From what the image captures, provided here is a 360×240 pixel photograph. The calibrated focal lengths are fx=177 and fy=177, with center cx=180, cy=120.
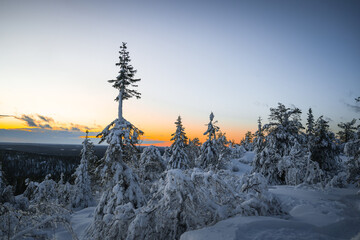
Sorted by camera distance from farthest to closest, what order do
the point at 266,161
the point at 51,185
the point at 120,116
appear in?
the point at 51,185 < the point at 266,161 < the point at 120,116

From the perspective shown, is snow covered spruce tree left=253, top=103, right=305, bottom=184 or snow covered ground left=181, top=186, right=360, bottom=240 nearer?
snow covered ground left=181, top=186, right=360, bottom=240

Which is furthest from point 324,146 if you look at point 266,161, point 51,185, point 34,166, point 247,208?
point 34,166

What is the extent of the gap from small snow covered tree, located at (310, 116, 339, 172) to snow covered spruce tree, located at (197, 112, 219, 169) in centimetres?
1090

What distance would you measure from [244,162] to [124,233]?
3615cm

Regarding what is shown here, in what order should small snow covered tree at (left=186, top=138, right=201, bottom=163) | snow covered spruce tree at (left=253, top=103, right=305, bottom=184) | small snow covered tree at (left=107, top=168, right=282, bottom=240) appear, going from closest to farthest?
small snow covered tree at (left=107, top=168, right=282, bottom=240)
snow covered spruce tree at (left=253, top=103, right=305, bottom=184)
small snow covered tree at (left=186, top=138, right=201, bottom=163)

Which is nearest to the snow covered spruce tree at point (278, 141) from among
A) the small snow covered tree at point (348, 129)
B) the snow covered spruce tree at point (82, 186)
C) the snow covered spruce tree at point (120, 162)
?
the small snow covered tree at point (348, 129)

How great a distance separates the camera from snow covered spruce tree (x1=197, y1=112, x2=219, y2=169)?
926 inches

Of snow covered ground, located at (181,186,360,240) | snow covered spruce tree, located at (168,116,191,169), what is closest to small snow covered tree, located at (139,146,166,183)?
snow covered spruce tree, located at (168,116,191,169)

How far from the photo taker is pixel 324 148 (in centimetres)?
2012

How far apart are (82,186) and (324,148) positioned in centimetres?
3376

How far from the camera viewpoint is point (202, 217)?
4582 mm

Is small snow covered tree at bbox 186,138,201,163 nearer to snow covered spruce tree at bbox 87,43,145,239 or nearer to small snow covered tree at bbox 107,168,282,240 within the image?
snow covered spruce tree at bbox 87,43,145,239

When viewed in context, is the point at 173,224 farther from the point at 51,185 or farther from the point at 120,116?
the point at 51,185

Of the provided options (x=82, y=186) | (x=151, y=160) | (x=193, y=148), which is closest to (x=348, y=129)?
(x=193, y=148)
